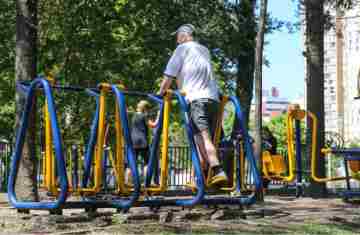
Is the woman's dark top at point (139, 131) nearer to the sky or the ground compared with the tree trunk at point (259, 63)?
nearer to the ground

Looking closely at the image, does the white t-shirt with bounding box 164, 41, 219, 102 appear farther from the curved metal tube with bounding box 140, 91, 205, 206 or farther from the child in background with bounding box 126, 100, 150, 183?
the child in background with bounding box 126, 100, 150, 183

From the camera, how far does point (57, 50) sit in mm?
22266

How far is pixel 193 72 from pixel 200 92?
22 centimetres

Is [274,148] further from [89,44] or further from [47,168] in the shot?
[47,168]

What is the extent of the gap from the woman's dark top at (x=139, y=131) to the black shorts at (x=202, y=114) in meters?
5.16

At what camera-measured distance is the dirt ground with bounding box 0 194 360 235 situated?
273 inches

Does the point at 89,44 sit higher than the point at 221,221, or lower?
higher

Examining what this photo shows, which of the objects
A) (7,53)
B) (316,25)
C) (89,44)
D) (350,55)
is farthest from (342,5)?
(350,55)

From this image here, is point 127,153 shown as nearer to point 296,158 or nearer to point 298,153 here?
point 298,153

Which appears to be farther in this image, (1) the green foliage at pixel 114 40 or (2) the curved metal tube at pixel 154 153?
(1) the green foliage at pixel 114 40

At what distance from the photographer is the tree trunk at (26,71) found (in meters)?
9.53

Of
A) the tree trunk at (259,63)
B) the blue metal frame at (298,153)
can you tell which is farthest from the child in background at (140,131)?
the blue metal frame at (298,153)

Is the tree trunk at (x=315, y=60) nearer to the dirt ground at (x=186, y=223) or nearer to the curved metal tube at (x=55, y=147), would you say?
the dirt ground at (x=186, y=223)

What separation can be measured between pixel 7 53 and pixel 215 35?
5.63m
